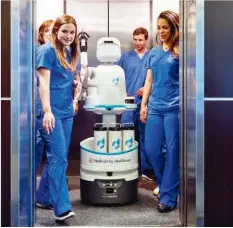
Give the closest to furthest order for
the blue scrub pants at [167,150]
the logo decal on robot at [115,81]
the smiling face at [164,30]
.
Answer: the blue scrub pants at [167,150]
the smiling face at [164,30]
the logo decal on robot at [115,81]

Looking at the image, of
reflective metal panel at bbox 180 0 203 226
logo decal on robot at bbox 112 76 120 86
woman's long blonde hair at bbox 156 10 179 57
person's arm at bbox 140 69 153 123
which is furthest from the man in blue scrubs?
reflective metal panel at bbox 180 0 203 226

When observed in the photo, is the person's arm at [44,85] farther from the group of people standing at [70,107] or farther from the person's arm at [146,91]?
the person's arm at [146,91]

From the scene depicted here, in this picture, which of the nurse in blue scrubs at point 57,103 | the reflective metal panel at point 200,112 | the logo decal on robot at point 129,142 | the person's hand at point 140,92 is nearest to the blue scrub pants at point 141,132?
the person's hand at point 140,92

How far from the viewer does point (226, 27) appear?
2713 millimetres

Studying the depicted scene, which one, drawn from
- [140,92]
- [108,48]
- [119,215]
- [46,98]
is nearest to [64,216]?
[119,215]

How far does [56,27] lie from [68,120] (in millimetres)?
745

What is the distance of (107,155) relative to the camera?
3.67 m

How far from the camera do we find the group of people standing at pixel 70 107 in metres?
3.22

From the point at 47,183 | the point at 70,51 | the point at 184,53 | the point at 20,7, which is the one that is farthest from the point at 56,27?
the point at 47,183

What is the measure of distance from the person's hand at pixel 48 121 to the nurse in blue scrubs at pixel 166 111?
91cm

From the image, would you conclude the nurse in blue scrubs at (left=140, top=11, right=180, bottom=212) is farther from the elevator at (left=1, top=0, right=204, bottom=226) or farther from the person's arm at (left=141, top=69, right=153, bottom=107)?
the elevator at (left=1, top=0, right=204, bottom=226)

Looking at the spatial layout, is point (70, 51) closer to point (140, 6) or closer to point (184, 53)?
point (184, 53)

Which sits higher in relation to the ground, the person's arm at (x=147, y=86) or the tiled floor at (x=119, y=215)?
the person's arm at (x=147, y=86)

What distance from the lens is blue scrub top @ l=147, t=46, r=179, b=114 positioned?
355 centimetres
